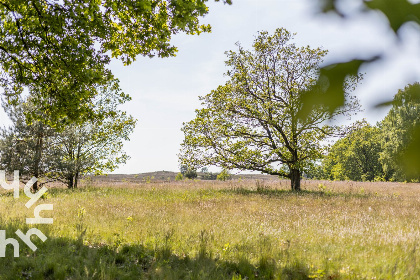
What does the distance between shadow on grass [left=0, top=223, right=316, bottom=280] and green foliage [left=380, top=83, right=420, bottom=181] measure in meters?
4.75

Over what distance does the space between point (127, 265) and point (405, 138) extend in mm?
5805

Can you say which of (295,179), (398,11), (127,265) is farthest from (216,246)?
(295,179)

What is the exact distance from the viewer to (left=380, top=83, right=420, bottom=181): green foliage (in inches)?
29.3

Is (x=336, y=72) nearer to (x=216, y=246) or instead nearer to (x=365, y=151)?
(x=365, y=151)

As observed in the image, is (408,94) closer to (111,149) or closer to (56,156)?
(56,156)

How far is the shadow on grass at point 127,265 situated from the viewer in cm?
513

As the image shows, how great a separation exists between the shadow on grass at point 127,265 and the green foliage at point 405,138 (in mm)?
4749

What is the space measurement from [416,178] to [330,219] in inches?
374

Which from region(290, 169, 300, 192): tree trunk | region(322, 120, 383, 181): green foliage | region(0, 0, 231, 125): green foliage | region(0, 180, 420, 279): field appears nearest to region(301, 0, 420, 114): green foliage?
region(322, 120, 383, 181): green foliage

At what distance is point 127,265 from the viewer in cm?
564

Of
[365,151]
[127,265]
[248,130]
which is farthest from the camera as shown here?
[248,130]

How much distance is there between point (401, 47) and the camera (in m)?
0.76

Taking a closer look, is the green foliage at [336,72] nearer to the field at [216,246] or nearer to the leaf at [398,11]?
the leaf at [398,11]

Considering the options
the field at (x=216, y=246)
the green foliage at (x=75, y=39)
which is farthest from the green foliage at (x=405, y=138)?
the green foliage at (x=75, y=39)
